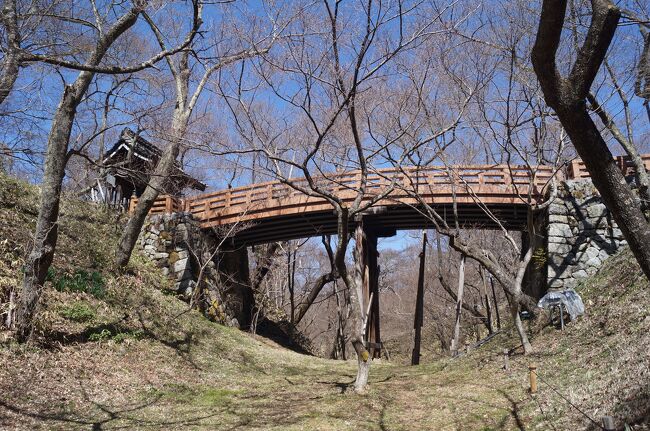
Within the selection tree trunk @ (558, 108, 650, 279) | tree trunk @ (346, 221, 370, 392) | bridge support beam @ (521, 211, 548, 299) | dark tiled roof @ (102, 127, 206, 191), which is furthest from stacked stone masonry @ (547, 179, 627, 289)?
dark tiled roof @ (102, 127, 206, 191)

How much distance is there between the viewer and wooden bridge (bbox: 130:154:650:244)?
1692 cm

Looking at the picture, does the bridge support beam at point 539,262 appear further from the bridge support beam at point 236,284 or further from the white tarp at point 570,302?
the bridge support beam at point 236,284

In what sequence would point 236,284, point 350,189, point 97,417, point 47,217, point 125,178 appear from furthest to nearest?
point 125,178 < point 236,284 < point 350,189 < point 47,217 < point 97,417

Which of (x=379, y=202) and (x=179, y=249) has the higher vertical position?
(x=379, y=202)

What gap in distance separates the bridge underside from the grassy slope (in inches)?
178

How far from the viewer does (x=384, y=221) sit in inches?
760

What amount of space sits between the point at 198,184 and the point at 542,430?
20.3 m

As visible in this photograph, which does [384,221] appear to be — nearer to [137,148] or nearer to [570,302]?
[570,302]

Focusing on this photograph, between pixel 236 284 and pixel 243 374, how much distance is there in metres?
8.78

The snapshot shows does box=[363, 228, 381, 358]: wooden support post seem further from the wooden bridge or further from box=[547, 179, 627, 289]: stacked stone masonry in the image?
box=[547, 179, 627, 289]: stacked stone masonry

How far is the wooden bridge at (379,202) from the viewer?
1692 cm

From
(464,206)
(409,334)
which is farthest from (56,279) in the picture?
(409,334)

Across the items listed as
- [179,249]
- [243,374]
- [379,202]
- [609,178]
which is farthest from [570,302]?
[179,249]

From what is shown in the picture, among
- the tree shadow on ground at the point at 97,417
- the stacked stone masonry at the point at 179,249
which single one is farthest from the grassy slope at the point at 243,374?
the stacked stone masonry at the point at 179,249
